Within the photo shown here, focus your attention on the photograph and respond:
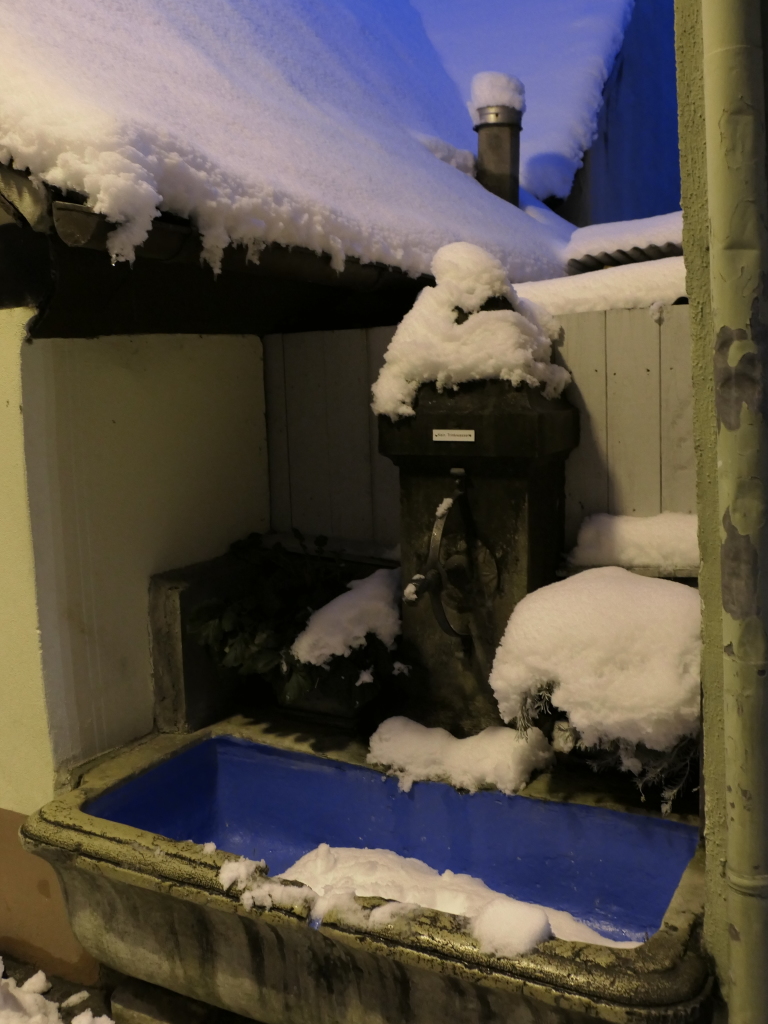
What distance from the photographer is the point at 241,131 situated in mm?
3219

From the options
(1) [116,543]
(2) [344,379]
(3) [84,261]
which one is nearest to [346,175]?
(2) [344,379]

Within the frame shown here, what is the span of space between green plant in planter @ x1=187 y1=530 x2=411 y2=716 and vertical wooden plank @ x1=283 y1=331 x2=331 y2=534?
1.05 feet

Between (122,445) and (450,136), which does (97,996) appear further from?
(450,136)

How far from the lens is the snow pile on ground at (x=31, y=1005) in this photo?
8.21 feet

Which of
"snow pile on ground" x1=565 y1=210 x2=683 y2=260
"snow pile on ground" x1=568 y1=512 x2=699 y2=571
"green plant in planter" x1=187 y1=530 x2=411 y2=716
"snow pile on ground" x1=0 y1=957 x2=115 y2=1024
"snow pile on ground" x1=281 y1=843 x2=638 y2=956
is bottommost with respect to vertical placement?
"snow pile on ground" x1=0 y1=957 x2=115 y2=1024

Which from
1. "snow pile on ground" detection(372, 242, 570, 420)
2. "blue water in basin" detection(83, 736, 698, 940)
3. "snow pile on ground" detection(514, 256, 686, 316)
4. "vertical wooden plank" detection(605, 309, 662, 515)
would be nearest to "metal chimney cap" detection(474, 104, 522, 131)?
"snow pile on ground" detection(514, 256, 686, 316)

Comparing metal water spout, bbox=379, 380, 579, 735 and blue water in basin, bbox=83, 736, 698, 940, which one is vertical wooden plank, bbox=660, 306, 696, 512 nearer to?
metal water spout, bbox=379, 380, 579, 735

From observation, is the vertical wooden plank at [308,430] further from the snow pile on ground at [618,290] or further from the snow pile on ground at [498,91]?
the snow pile on ground at [498,91]

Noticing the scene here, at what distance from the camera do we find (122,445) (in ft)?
9.25

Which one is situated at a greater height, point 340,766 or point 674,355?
point 674,355

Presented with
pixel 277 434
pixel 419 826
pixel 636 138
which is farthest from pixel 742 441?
pixel 636 138

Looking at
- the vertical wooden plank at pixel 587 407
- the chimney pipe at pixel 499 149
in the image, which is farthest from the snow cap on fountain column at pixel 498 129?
the vertical wooden plank at pixel 587 407

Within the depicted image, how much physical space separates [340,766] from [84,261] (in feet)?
5.26

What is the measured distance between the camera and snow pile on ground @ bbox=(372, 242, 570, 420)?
251cm
